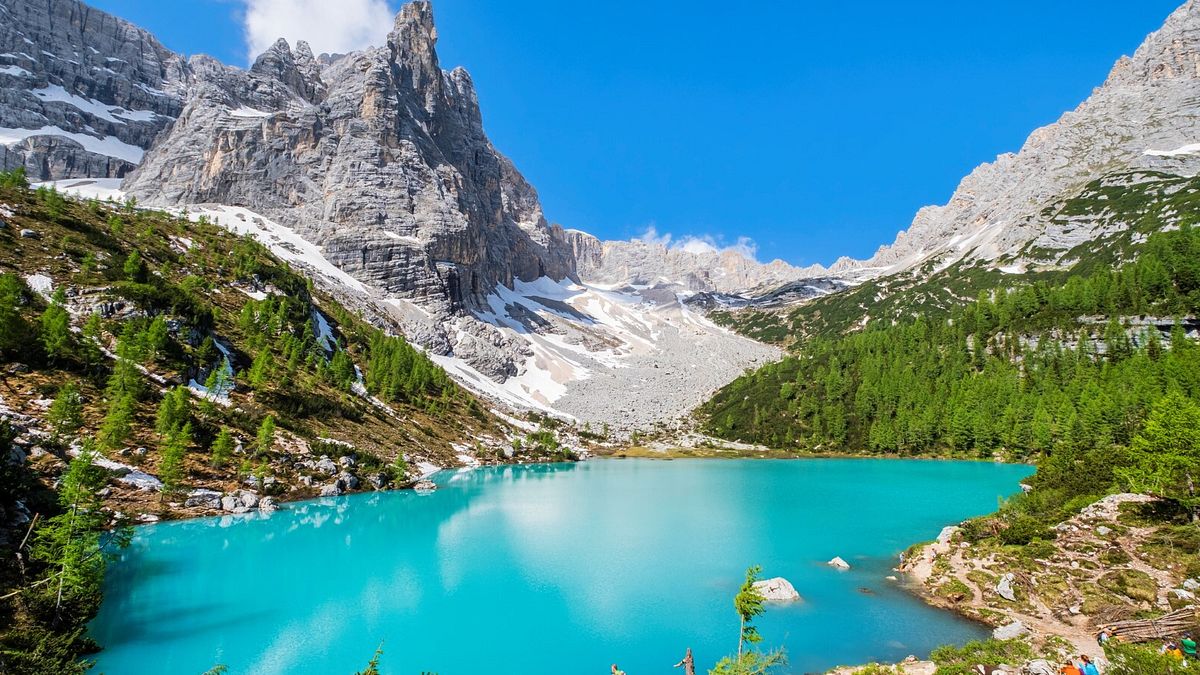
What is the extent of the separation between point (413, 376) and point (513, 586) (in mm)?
77282

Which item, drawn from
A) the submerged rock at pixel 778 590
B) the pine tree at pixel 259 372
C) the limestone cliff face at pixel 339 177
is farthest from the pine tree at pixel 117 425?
the limestone cliff face at pixel 339 177

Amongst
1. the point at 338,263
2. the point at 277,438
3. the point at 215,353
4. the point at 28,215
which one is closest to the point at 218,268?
the point at 28,215

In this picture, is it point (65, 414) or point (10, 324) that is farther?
point (10, 324)

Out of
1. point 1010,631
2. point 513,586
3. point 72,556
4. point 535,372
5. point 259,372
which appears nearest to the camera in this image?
point 1010,631

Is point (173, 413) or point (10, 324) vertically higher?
point (10, 324)

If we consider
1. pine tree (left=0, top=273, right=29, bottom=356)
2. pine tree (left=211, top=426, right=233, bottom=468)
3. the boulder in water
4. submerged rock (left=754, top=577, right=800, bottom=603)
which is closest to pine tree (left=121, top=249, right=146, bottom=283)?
pine tree (left=0, top=273, right=29, bottom=356)

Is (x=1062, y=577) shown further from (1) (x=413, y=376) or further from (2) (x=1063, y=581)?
(1) (x=413, y=376)

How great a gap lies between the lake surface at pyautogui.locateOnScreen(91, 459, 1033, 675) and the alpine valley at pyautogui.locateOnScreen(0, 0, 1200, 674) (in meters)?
2.66

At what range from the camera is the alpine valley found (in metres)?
24.6

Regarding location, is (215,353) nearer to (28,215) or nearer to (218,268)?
(28,215)

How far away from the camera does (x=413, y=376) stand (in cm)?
10031

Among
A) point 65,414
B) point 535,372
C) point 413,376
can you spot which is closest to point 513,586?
point 65,414

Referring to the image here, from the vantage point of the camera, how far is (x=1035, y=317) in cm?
11656

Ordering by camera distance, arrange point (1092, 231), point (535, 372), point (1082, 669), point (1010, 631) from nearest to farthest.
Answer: point (1082, 669) < point (1010, 631) < point (535, 372) < point (1092, 231)
